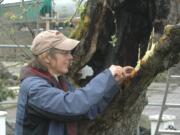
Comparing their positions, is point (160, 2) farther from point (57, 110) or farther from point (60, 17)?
point (60, 17)

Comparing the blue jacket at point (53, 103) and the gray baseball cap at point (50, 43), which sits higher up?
the gray baseball cap at point (50, 43)

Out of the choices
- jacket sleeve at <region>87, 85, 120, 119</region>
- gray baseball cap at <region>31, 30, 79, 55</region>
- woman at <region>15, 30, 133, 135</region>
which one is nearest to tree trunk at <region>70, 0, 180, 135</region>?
jacket sleeve at <region>87, 85, 120, 119</region>

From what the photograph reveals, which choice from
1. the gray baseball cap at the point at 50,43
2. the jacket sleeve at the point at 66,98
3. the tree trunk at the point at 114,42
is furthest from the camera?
the tree trunk at the point at 114,42

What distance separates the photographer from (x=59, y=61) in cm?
332

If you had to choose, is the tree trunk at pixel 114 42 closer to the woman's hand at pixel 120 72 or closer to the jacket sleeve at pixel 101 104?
the jacket sleeve at pixel 101 104

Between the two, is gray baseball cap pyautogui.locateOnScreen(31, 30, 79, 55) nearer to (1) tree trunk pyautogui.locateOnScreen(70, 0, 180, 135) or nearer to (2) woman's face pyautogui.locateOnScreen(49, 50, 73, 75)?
(2) woman's face pyautogui.locateOnScreen(49, 50, 73, 75)

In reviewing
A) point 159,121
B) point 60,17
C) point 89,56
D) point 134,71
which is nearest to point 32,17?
point 60,17

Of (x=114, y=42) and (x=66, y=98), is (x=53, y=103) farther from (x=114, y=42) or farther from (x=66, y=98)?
(x=114, y=42)

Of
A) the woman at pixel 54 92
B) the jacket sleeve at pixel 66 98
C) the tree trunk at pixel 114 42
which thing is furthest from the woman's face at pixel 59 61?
the tree trunk at pixel 114 42

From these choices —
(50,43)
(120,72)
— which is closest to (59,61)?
(50,43)

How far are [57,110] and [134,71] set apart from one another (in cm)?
55

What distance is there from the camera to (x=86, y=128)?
3.80 m

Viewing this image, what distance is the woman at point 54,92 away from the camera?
10.5 ft

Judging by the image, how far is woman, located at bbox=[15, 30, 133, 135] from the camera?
3.20 m
